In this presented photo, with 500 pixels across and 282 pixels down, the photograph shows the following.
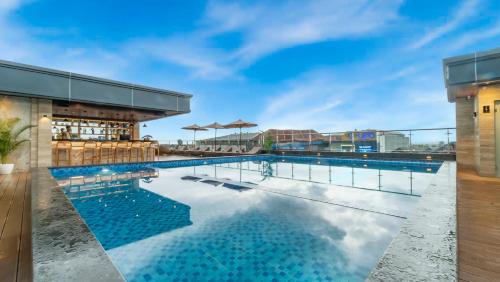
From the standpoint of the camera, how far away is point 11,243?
1.78m

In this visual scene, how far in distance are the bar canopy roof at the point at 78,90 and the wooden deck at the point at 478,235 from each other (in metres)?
8.96

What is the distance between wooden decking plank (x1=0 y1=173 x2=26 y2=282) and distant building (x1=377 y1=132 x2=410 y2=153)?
11546 millimetres

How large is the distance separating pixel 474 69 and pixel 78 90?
10091 millimetres

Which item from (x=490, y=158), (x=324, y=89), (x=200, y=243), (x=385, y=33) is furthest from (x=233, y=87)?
(x=200, y=243)

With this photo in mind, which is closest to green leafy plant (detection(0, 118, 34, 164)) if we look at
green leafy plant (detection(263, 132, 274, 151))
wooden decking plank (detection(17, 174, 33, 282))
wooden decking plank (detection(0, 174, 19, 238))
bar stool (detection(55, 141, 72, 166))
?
bar stool (detection(55, 141, 72, 166))

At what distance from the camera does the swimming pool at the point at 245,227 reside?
1.96m

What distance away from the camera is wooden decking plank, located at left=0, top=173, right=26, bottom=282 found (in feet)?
4.54

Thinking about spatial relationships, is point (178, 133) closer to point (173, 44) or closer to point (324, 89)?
point (173, 44)

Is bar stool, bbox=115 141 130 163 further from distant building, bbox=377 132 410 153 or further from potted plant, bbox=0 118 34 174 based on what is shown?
distant building, bbox=377 132 410 153

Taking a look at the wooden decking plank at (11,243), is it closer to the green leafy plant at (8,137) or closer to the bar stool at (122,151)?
the green leafy plant at (8,137)

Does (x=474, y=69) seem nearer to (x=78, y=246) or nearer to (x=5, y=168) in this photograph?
(x=78, y=246)

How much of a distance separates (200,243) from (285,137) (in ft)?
40.3

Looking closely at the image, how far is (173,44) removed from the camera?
40.6 feet

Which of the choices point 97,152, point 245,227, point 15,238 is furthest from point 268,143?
point 15,238
